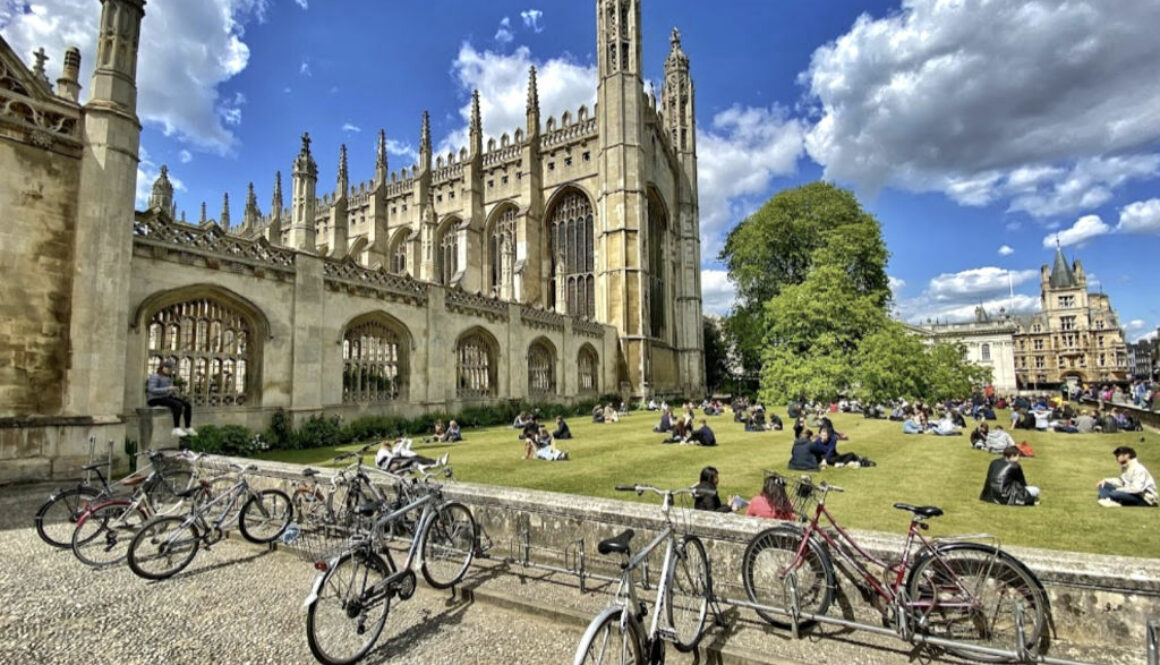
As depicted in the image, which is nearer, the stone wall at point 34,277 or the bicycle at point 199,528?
the bicycle at point 199,528

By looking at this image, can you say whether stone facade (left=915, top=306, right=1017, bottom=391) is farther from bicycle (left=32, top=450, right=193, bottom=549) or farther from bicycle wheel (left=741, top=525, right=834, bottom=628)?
bicycle (left=32, top=450, right=193, bottom=549)

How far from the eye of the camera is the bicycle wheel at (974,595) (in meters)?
3.22

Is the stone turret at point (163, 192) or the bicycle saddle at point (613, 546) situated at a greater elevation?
the stone turret at point (163, 192)

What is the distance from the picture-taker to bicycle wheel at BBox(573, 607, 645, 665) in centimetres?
277

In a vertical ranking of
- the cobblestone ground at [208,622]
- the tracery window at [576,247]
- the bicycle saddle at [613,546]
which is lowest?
the cobblestone ground at [208,622]

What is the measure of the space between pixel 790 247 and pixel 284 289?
29.3 metres

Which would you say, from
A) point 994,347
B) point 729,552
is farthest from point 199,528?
point 994,347

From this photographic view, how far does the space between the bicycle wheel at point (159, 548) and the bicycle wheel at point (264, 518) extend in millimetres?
791

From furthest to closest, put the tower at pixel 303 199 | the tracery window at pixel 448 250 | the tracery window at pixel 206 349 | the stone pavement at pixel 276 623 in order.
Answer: the tracery window at pixel 448 250 < the tower at pixel 303 199 < the tracery window at pixel 206 349 < the stone pavement at pixel 276 623

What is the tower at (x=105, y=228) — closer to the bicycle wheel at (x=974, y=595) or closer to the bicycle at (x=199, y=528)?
the bicycle at (x=199, y=528)

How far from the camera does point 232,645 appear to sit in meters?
3.70

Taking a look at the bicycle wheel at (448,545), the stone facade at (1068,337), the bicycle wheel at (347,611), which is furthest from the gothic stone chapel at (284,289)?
the stone facade at (1068,337)

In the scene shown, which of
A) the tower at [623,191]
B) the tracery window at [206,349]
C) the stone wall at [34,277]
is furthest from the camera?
the tower at [623,191]

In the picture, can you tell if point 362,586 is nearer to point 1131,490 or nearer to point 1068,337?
point 1131,490
